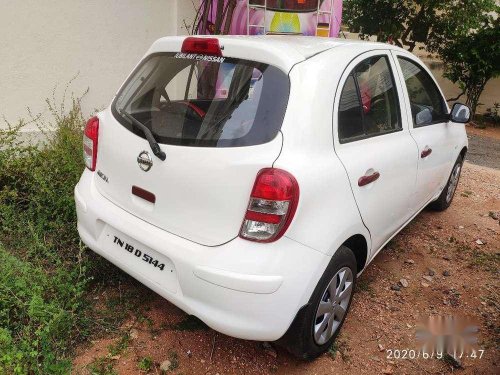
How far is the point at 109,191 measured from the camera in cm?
249

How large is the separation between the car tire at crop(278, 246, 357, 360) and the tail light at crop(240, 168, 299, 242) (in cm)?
45

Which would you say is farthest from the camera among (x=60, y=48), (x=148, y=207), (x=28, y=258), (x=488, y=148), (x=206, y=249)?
(x=488, y=148)

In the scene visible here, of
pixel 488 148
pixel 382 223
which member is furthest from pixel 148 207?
pixel 488 148

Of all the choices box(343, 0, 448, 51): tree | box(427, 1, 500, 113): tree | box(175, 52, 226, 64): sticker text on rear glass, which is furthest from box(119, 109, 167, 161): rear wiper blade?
box(427, 1, 500, 113): tree

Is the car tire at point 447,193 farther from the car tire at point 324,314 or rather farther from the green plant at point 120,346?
the green plant at point 120,346

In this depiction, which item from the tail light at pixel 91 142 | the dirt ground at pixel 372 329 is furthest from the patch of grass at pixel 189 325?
the tail light at pixel 91 142

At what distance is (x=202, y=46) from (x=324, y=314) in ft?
5.29

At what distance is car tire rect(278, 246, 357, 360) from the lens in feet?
7.32

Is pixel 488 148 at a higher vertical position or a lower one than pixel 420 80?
lower

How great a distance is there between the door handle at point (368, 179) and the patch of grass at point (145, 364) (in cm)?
150

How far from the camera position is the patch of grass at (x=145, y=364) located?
2.33 m

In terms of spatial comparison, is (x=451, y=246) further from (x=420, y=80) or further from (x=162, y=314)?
(x=162, y=314)

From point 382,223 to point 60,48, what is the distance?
387 centimetres

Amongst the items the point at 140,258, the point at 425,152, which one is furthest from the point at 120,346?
the point at 425,152
